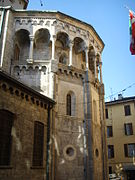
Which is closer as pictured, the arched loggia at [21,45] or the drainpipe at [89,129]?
the drainpipe at [89,129]

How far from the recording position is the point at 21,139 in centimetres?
1235

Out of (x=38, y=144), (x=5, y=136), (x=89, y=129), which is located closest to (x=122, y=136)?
(x=89, y=129)

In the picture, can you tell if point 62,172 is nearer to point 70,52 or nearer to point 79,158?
point 79,158

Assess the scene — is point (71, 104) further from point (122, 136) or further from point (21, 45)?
point (122, 136)

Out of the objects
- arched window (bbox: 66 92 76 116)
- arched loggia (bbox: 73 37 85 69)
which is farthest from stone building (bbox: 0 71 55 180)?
arched loggia (bbox: 73 37 85 69)

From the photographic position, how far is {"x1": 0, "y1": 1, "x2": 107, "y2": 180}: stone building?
16.7 m

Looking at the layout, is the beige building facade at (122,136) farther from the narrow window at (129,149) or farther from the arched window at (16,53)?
the arched window at (16,53)

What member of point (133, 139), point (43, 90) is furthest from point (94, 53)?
point (133, 139)

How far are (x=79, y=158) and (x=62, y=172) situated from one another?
1926mm

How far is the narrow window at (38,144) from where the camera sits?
534 inches

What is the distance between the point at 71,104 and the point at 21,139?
23.1ft

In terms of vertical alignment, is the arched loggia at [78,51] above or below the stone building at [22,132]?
above

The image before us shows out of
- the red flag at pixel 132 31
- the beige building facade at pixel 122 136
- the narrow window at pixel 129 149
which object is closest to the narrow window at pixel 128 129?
the beige building facade at pixel 122 136

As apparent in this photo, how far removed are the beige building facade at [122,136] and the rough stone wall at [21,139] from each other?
2162 centimetres
